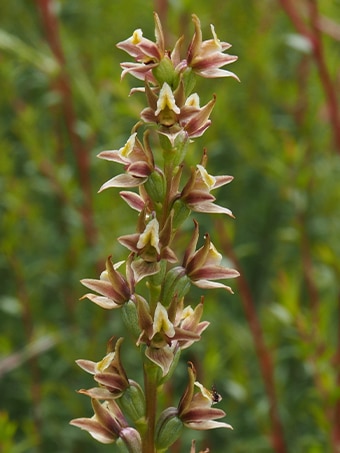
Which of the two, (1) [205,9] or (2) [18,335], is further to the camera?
(1) [205,9]

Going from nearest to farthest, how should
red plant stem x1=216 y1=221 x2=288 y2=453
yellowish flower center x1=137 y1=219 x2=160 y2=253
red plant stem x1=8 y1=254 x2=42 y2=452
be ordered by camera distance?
yellowish flower center x1=137 y1=219 x2=160 y2=253, red plant stem x1=216 y1=221 x2=288 y2=453, red plant stem x1=8 y1=254 x2=42 y2=452

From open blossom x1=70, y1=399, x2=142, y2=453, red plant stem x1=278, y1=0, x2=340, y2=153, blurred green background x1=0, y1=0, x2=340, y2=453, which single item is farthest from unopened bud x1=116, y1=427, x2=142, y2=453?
red plant stem x1=278, y1=0, x2=340, y2=153

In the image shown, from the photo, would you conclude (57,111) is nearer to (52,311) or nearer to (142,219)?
(52,311)

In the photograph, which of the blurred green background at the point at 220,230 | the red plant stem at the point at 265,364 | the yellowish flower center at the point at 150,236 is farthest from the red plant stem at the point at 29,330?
the yellowish flower center at the point at 150,236

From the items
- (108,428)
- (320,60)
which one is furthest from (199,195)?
(320,60)

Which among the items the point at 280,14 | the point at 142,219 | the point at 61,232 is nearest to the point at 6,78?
the point at 61,232

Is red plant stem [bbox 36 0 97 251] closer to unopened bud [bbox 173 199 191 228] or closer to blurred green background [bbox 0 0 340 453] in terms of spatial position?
blurred green background [bbox 0 0 340 453]
